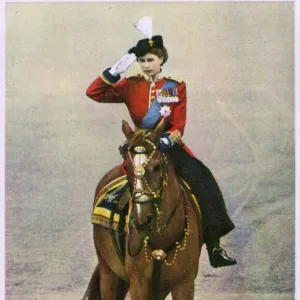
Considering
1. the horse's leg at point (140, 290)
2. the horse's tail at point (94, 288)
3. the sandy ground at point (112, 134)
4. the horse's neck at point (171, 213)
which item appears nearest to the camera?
the horse's neck at point (171, 213)

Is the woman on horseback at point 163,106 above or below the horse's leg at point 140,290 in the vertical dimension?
above

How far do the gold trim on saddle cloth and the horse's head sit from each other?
0.44 m

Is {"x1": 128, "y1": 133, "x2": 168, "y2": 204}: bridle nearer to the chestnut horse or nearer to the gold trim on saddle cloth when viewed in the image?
the chestnut horse

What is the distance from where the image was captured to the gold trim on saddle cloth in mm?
4636

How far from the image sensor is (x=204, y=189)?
15.3ft

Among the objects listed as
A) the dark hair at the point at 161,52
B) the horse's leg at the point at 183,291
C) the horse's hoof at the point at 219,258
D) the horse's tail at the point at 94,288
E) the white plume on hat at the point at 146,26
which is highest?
the white plume on hat at the point at 146,26

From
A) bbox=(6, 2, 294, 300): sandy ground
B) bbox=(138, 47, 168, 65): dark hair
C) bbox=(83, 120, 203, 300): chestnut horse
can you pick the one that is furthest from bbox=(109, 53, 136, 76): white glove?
bbox=(83, 120, 203, 300): chestnut horse

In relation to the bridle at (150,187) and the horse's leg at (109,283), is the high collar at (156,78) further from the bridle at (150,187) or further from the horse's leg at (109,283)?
the horse's leg at (109,283)

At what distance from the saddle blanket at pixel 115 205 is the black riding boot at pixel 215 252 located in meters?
0.21

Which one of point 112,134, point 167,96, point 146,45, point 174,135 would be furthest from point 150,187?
point 112,134

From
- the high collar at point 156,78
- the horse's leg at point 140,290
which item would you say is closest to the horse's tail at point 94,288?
the horse's leg at point 140,290

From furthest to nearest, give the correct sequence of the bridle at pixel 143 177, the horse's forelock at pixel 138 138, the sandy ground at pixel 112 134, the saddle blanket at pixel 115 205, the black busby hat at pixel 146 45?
the sandy ground at pixel 112 134 → the black busby hat at pixel 146 45 → the saddle blanket at pixel 115 205 → the horse's forelock at pixel 138 138 → the bridle at pixel 143 177

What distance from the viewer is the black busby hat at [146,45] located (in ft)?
15.5

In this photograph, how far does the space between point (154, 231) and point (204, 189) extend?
56 cm
